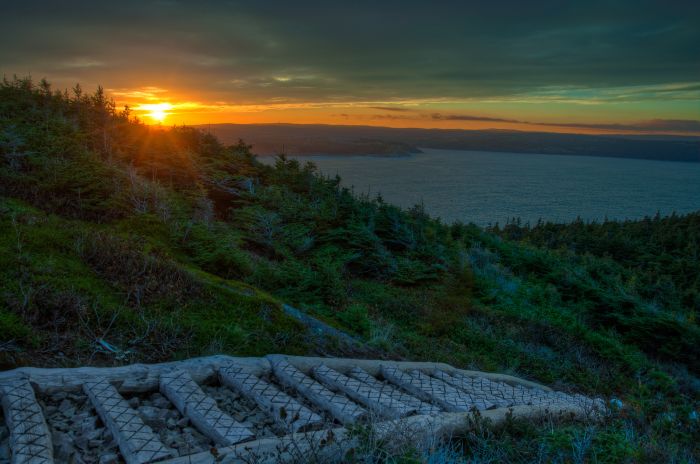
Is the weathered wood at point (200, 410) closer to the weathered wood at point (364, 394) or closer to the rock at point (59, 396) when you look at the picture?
the rock at point (59, 396)

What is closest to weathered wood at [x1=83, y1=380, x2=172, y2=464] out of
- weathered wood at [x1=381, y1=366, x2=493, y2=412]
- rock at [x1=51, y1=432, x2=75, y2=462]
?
rock at [x1=51, y1=432, x2=75, y2=462]

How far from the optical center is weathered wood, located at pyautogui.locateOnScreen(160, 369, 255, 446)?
3355 millimetres

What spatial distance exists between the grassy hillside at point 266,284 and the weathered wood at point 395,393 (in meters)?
0.47

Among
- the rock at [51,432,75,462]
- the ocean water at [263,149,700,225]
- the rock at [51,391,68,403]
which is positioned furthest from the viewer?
the ocean water at [263,149,700,225]

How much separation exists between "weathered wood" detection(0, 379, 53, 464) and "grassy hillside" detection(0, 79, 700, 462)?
882 millimetres

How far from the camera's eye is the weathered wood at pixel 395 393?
4.40 m

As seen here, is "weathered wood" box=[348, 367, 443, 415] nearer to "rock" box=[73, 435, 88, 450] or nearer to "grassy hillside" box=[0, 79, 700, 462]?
"grassy hillside" box=[0, 79, 700, 462]

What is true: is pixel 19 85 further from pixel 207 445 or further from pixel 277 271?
pixel 207 445

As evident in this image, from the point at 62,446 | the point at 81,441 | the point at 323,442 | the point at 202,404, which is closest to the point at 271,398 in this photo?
the point at 202,404

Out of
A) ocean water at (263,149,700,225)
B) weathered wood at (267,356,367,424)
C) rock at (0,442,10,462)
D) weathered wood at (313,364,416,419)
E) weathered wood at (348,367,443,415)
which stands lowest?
ocean water at (263,149,700,225)

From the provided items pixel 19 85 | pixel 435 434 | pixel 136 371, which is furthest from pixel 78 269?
pixel 19 85

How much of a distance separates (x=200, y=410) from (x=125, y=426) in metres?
0.58

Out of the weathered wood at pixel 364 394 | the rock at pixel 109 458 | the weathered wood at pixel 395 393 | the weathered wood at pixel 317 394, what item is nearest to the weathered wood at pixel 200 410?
the rock at pixel 109 458

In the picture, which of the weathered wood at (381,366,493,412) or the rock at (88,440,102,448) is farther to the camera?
the weathered wood at (381,366,493,412)
